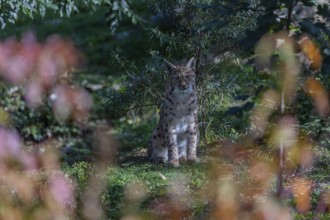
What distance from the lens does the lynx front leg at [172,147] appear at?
7984 mm

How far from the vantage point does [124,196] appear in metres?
6.92

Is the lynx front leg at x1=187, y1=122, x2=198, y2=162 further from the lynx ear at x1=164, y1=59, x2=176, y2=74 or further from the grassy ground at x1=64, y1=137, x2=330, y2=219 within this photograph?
the lynx ear at x1=164, y1=59, x2=176, y2=74

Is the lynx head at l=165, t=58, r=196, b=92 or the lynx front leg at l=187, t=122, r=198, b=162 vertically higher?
the lynx head at l=165, t=58, r=196, b=92

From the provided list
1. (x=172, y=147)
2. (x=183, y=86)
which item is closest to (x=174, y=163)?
(x=172, y=147)

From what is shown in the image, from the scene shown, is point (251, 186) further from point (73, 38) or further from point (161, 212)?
point (73, 38)

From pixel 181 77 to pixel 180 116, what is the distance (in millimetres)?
444

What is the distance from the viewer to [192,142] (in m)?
8.09

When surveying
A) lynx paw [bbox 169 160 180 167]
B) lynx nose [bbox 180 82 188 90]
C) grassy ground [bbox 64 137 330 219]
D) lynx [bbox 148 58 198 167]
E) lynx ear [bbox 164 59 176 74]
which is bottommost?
lynx paw [bbox 169 160 180 167]

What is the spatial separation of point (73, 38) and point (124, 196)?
909 centimetres

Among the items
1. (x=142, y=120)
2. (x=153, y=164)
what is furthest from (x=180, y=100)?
(x=142, y=120)

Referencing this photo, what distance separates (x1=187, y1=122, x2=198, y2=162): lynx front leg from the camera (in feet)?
26.5

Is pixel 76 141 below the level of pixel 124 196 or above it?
below

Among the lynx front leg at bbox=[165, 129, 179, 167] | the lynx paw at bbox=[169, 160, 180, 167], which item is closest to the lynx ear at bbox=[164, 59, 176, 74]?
the lynx front leg at bbox=[165, 129, 179, 167]

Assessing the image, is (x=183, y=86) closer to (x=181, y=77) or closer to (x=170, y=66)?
(x=181, y=77)
